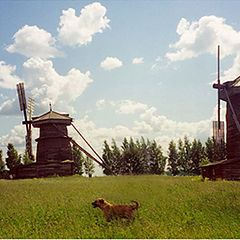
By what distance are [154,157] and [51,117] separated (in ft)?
63.5

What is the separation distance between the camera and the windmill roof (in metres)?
35.1

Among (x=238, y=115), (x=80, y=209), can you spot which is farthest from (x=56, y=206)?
(x=238, y=115)

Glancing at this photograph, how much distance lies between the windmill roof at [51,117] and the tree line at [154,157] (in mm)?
12455

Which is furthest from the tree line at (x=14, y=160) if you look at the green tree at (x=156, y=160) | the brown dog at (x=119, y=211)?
the brown dog at (x=119, y=211)

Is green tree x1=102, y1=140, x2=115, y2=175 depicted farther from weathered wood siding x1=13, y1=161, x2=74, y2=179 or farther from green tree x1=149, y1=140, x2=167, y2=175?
weathered wood siding x1=13, y1=161, x2=74, y2=179

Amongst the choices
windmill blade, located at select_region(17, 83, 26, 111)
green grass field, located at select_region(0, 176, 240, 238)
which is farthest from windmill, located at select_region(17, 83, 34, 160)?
green grass field, located at select_region(0, 176, 240, 238)

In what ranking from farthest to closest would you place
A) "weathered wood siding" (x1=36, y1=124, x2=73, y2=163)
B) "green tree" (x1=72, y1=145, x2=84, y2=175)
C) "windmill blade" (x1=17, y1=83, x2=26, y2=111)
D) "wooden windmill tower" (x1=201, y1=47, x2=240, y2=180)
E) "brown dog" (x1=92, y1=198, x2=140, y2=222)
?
"green tree" (x1=72, y1=145, x2=84, y2=175), "windmill blade" (x1=17, y1=83, x2=26, y2=111), "weathered wood siding" (x1=36, y1=124, x2=73, y2=163), "wooden windmill tower" (x1=201, y1=47, x2=240, y2=180), "brown dog" (x1=92, y1=198, x2=140, y2=222)

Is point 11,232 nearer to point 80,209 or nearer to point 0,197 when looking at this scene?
point 80,209

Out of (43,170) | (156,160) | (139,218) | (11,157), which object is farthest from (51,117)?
(139,218)

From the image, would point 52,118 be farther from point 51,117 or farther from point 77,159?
point 77,159

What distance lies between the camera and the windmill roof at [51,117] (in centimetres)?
3507

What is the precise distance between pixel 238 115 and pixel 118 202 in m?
17.5

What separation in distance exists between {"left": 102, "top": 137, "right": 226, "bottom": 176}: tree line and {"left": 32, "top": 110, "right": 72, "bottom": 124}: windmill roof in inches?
490

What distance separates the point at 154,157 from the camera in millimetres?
47688
